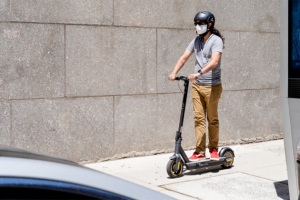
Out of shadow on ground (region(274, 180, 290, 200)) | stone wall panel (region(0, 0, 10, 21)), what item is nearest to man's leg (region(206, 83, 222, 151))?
shadow on ground (region(274, 180, 290, 200))

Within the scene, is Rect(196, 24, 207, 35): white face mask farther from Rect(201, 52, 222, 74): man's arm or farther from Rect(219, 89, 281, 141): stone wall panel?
Rect(219, 89, 281, 141): stone wall panel

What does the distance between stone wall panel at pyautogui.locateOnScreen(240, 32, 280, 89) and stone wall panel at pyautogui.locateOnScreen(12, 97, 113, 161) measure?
2900mm

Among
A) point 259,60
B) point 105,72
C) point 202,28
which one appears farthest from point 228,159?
point 259,60

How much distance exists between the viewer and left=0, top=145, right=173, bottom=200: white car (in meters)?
1.45

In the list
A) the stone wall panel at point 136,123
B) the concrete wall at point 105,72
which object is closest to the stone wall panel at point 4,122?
the concrete wall at point 105,72

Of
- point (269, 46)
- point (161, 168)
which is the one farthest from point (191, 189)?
point (269, 46)

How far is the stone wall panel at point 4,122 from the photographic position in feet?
18.9

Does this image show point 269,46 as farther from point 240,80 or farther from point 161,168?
point 161,168

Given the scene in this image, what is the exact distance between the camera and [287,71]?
14.2 ft

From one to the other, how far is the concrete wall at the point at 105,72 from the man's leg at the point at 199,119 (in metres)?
1.26

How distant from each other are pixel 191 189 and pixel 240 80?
3380mm

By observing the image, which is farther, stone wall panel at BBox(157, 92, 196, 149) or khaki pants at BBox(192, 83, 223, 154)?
stone wall panel at BBox(157, 92, 196, 149)

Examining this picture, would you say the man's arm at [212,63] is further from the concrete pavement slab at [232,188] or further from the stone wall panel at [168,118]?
the stone wall panel at [168,118]

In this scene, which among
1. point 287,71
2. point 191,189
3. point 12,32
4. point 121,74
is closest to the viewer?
point 287,71
